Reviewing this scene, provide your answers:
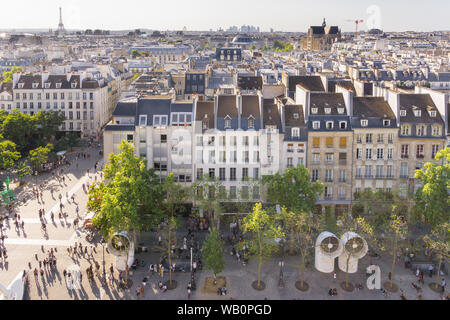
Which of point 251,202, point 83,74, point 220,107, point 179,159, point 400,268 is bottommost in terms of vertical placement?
point 400,268

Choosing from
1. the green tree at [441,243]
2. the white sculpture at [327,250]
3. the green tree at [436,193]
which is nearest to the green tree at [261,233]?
the white sculpture at [327,250]

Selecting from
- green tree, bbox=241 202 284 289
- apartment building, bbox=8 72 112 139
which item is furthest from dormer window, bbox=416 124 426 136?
apartment building, bbox=8 72 112 139

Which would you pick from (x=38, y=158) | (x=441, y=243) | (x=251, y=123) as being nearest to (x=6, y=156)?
(x=38, y=158)
